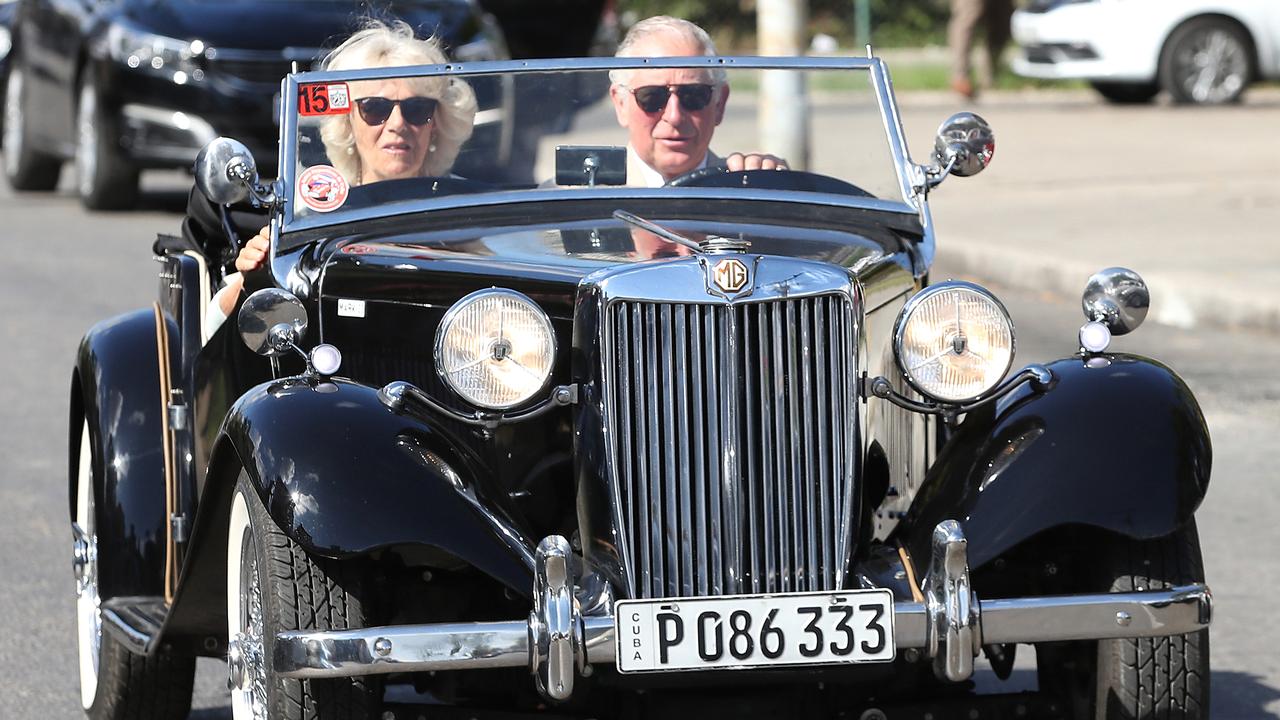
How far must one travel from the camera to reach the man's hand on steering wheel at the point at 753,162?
5.09 metres

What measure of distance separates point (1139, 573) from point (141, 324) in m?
2.52

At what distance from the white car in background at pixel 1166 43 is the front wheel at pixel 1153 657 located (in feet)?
55.9

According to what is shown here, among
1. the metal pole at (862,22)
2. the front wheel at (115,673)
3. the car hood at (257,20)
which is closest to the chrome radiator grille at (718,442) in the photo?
the front wheel at (115,673)

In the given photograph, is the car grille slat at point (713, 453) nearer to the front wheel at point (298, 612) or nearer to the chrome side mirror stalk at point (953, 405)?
the chrome side mirror stalk at point (953, 405)

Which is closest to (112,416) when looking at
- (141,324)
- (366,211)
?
(141,324)

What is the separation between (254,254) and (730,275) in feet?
4.67

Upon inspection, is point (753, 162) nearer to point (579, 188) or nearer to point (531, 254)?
point (579, 188)

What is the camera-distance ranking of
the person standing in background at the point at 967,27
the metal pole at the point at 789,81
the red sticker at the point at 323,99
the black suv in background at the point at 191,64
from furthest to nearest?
the person standing in background at the point at 967,27
the black suv in background at the point at 191,64
the metal pole at the point at 789,81
the red sticker at the point at 323,99

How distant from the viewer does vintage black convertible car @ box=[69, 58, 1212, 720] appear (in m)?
3.83

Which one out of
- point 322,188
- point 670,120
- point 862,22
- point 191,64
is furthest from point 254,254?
point 862,22

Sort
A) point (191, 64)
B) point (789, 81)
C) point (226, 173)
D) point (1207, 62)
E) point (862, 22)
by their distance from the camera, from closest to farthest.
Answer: point (226, 173) → point (789, 81) → point (191, 64) → point (1207, 62) → point (862, 22)

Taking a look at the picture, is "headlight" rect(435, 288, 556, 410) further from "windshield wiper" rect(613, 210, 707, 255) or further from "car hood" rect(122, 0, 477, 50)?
"car hood" rect(122, 0, 477, 50)

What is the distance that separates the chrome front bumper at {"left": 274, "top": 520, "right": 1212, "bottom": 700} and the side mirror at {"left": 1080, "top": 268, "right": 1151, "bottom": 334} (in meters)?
0.71

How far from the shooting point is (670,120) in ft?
16.9
